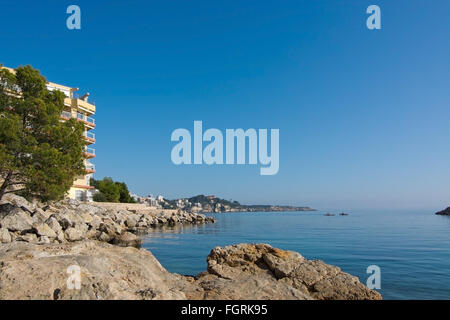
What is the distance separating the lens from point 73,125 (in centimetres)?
2430

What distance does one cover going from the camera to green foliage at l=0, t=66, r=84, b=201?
20406 mm

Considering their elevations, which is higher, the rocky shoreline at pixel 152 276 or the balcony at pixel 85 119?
the balcony at pixel 85 119

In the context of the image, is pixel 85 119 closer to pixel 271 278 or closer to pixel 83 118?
pixel 83 118

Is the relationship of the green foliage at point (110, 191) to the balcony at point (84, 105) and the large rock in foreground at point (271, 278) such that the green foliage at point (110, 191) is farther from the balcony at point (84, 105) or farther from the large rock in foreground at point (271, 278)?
the large rock in foreground at point (271, 278)

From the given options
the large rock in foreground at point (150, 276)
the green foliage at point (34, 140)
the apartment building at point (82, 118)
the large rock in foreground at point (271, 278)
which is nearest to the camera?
the large rock in foreground at point (150, 276)

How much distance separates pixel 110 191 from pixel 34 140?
47.1 metres

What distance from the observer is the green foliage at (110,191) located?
60.5 m

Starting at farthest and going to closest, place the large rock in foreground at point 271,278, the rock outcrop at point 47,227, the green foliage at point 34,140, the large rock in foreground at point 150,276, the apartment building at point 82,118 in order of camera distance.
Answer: the apartment building at point 82,118 < the green foliage at point 34,140 < the rock outcrop at point 47,227 < the large rock in foreground at point 271,278 < the large rock in foreground at point 150,276

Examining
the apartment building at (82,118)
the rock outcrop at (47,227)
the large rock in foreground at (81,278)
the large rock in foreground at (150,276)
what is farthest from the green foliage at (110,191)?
the large rock in foreground at (81,278)

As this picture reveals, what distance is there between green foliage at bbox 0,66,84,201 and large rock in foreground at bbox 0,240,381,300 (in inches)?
570

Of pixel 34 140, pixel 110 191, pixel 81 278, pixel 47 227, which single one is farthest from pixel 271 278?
pixel 110 191

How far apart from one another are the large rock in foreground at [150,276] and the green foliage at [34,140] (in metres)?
14.5

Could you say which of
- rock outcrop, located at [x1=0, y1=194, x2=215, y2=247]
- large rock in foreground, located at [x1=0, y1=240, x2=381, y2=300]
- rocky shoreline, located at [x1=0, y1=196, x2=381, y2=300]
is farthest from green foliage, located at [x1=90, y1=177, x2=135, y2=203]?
large rock in foreground, located at [x1=0, y1=240, x2=381, y2=300]

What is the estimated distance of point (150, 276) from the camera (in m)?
6.72
